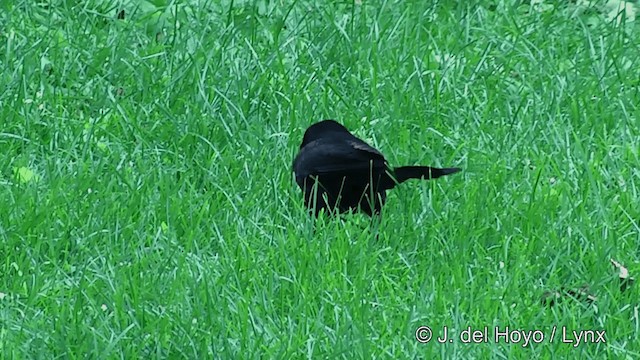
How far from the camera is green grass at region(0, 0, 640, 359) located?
3896 mm

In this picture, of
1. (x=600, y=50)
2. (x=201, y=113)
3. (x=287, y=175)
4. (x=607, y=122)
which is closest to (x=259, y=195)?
(x=287, y=175)

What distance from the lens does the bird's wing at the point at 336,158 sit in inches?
178

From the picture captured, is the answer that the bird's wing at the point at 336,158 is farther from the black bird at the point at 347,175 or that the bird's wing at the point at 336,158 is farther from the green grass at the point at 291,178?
the green grass at the point at 291,178

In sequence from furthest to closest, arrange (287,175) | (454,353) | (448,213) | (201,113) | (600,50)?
(600,50), (201,113), (287,175), (448,213), (454,353)

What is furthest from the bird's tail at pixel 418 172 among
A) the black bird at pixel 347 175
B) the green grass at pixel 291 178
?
the green grass at pixel 291 178

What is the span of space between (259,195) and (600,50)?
6.62 ft

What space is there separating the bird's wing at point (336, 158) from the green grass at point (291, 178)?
0.15 meters

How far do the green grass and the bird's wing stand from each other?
0.50 feet

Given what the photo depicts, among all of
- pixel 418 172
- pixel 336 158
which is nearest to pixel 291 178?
pixel 336 158

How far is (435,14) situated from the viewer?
20.4 ft

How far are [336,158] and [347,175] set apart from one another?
8 cm

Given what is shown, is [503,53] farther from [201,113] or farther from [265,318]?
[265,318]

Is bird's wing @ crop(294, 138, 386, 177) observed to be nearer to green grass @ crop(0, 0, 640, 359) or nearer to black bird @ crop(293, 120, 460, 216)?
black bird @ crop(293, 120, 460, 216)

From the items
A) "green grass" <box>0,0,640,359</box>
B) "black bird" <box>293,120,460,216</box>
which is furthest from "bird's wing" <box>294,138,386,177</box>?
"green grass" <box>0,0,640,359</box>
